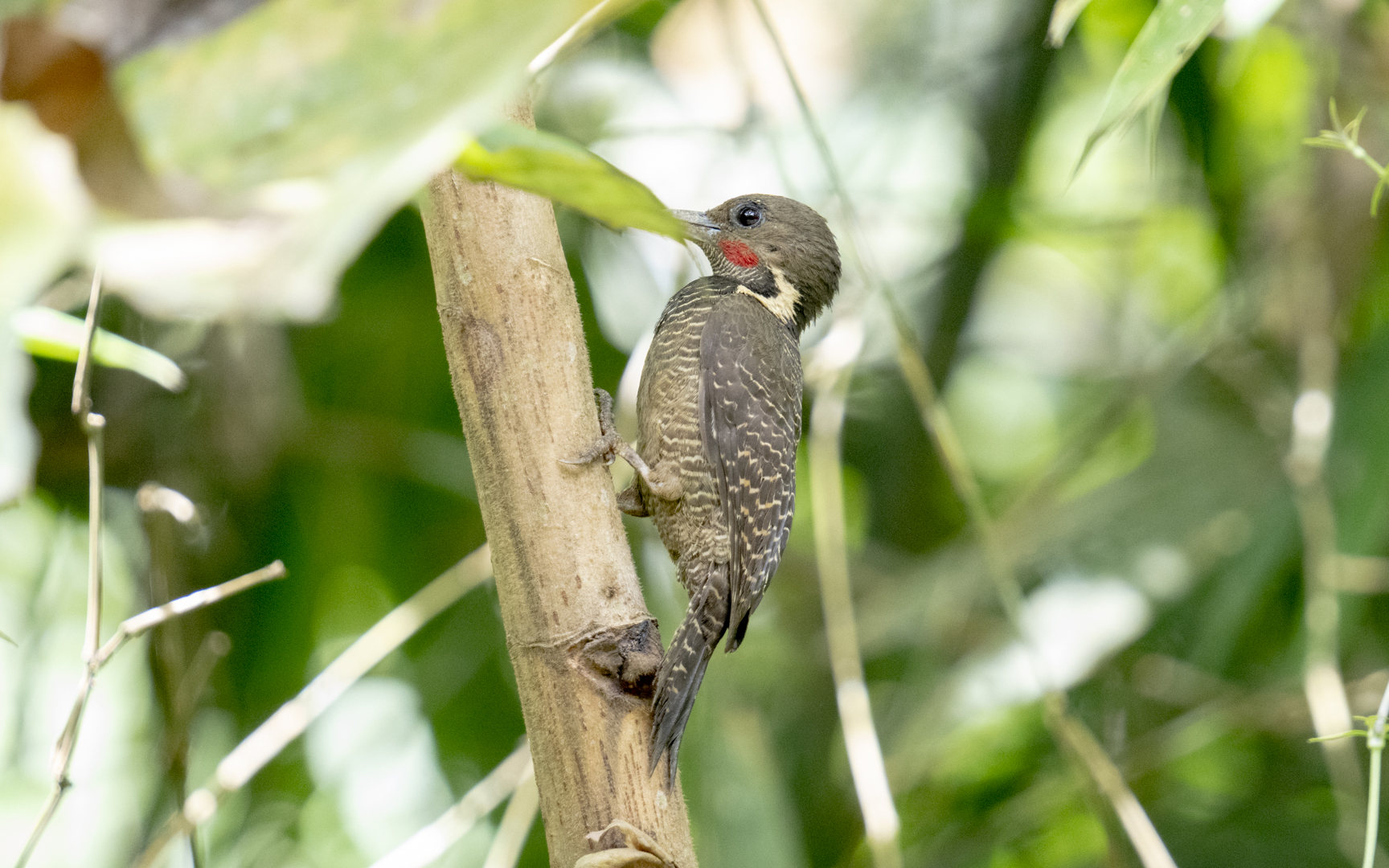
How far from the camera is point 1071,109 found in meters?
3.76

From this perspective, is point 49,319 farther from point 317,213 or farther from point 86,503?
point 86,503

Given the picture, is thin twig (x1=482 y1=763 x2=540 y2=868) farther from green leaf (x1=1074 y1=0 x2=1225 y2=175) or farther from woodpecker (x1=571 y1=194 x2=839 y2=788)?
green leaf (x1=1074 y1=0 x2=1225 y2=175)

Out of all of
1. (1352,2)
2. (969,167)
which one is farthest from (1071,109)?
(1352,2)

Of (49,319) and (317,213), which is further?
(49,319)

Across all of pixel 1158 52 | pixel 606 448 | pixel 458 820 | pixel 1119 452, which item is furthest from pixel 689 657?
pixel 1119 452

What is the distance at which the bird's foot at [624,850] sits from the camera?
41.6 inches

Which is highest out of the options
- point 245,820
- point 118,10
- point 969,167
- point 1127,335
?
point 969,167

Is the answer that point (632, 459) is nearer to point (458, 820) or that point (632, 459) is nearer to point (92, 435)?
point (458, 820)

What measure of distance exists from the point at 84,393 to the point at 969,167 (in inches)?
113

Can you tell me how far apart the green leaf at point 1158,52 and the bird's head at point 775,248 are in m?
1.49

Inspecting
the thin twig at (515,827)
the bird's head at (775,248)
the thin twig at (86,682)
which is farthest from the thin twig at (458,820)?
the bird's head at (775,248)

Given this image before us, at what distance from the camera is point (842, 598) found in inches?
89.1

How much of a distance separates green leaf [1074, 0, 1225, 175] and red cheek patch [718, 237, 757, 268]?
151 cm

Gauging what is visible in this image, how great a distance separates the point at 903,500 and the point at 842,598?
1.17 m
